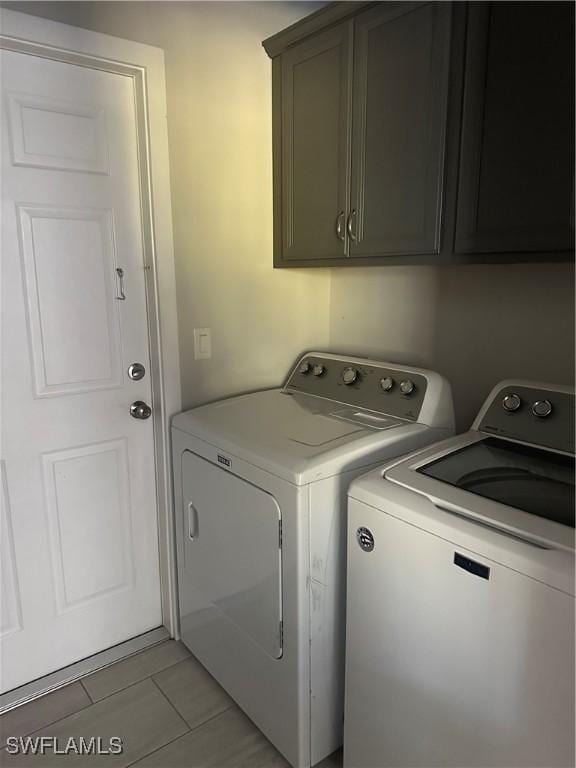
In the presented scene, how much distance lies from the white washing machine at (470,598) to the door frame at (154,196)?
91 centimetres

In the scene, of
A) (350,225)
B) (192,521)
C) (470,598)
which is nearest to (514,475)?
(470,598)

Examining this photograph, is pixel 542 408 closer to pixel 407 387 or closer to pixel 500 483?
pixel 500 483

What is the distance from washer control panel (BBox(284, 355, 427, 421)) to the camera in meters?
1.70

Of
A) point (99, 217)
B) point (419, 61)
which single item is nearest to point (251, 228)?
point (99, 217)

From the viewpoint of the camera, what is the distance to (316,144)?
180 cm

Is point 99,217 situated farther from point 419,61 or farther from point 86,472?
point 419,61

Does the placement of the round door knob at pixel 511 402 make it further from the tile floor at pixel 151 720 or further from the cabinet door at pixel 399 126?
the tile floor at pixel 151 720

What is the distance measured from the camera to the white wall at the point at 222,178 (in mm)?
1753

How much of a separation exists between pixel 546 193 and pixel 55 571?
6.40 ft

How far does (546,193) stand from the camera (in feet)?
4.08

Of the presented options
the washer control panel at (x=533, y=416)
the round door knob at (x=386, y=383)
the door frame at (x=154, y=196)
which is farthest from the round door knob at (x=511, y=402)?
the door frame at (x=154, y=196)

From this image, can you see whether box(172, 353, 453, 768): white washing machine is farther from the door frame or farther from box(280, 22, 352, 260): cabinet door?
box(280, 22, 352, 260): cabinet door

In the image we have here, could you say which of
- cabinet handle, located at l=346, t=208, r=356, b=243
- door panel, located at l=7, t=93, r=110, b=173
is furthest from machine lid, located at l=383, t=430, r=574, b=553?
door panel, located at l=7, t=93, r=110, b=173

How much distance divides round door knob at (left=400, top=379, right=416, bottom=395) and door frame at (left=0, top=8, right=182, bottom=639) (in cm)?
83
